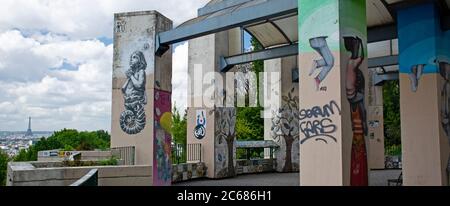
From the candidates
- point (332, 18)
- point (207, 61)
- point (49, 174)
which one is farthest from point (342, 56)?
point (207, 61)

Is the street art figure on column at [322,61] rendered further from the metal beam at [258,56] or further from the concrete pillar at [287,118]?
the concrete pillar at [287,118]

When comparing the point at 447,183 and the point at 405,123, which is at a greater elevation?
the point at 405,123

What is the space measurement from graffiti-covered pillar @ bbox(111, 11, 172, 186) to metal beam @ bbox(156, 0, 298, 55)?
542 mm

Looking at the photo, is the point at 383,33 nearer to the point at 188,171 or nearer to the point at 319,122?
the point at 319,122

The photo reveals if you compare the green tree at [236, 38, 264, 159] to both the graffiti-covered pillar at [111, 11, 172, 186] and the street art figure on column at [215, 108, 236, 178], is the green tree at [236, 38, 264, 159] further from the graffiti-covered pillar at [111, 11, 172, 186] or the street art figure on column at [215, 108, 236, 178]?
the graffiti-covered pillar at [111, 11, 172, 186]

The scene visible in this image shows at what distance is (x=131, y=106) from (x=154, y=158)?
6.05 ft

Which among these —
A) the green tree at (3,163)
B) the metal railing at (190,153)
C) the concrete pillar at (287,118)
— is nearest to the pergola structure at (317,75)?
the metal railing at (190,153)

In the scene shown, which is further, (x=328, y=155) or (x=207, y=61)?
(x=207, y=61)

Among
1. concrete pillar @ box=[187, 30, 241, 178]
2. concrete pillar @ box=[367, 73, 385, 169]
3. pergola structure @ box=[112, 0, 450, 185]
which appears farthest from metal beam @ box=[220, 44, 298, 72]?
concrete pillar @ box=[367, 73, 385, 169]

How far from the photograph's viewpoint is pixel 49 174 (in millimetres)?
7965

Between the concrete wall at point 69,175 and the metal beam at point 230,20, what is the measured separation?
178 inches

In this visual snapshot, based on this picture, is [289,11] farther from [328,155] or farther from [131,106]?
[131,106]

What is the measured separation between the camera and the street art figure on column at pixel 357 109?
8.34 metres

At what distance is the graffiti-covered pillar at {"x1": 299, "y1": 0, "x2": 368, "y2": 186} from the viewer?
7.99 meters
